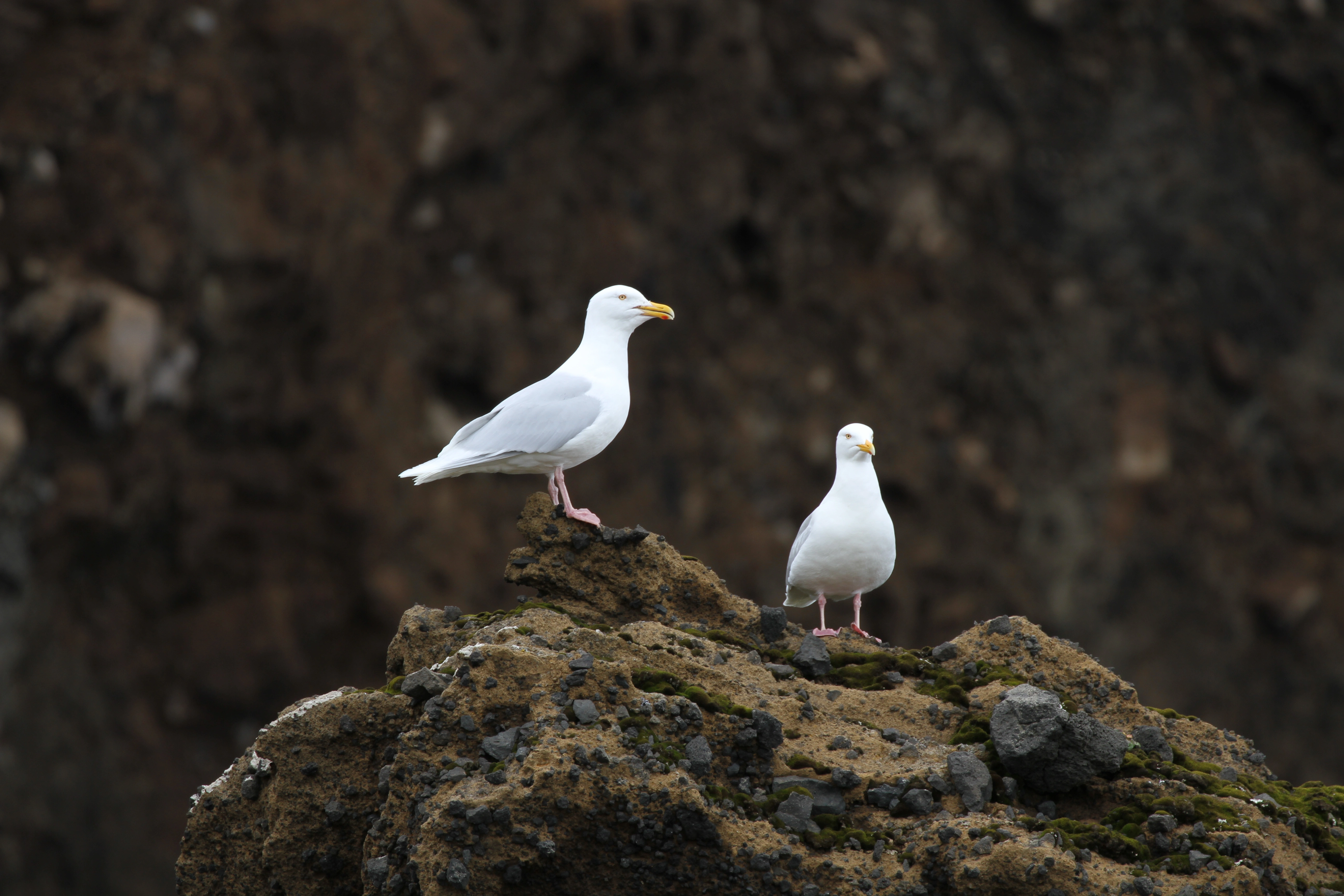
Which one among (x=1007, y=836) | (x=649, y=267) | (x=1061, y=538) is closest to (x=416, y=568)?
(x=649, y=267)

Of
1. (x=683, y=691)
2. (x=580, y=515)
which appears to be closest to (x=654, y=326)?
(x=580, y=515)

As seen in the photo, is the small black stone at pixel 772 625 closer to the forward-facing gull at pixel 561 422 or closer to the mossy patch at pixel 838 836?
the forward-facing gull at pixel 561 422

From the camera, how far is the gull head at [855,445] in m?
9.02

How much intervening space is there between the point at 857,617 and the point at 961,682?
5.13 ft

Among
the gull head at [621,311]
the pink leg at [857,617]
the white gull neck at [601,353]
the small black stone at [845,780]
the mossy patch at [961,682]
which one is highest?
the gull head at [621,311]

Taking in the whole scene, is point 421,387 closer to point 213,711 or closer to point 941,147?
point 213,711

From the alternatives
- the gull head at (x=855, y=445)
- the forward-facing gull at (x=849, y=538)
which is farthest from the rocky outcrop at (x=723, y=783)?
the gull head at (x=855, y=445)

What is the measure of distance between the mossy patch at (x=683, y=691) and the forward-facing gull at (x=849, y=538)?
206 cm

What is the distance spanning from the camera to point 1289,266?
26.7 metres

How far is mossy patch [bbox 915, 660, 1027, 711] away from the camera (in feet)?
24.7

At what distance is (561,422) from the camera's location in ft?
28.2

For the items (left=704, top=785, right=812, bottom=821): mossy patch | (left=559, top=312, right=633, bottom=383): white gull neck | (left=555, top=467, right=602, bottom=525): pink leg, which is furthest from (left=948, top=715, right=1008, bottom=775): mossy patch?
(left=559, top=312, right=633, bottom=383): white gull neck

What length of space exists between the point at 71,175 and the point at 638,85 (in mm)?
9401

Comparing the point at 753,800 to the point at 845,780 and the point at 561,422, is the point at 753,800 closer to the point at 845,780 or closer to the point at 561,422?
the point at 845,780
